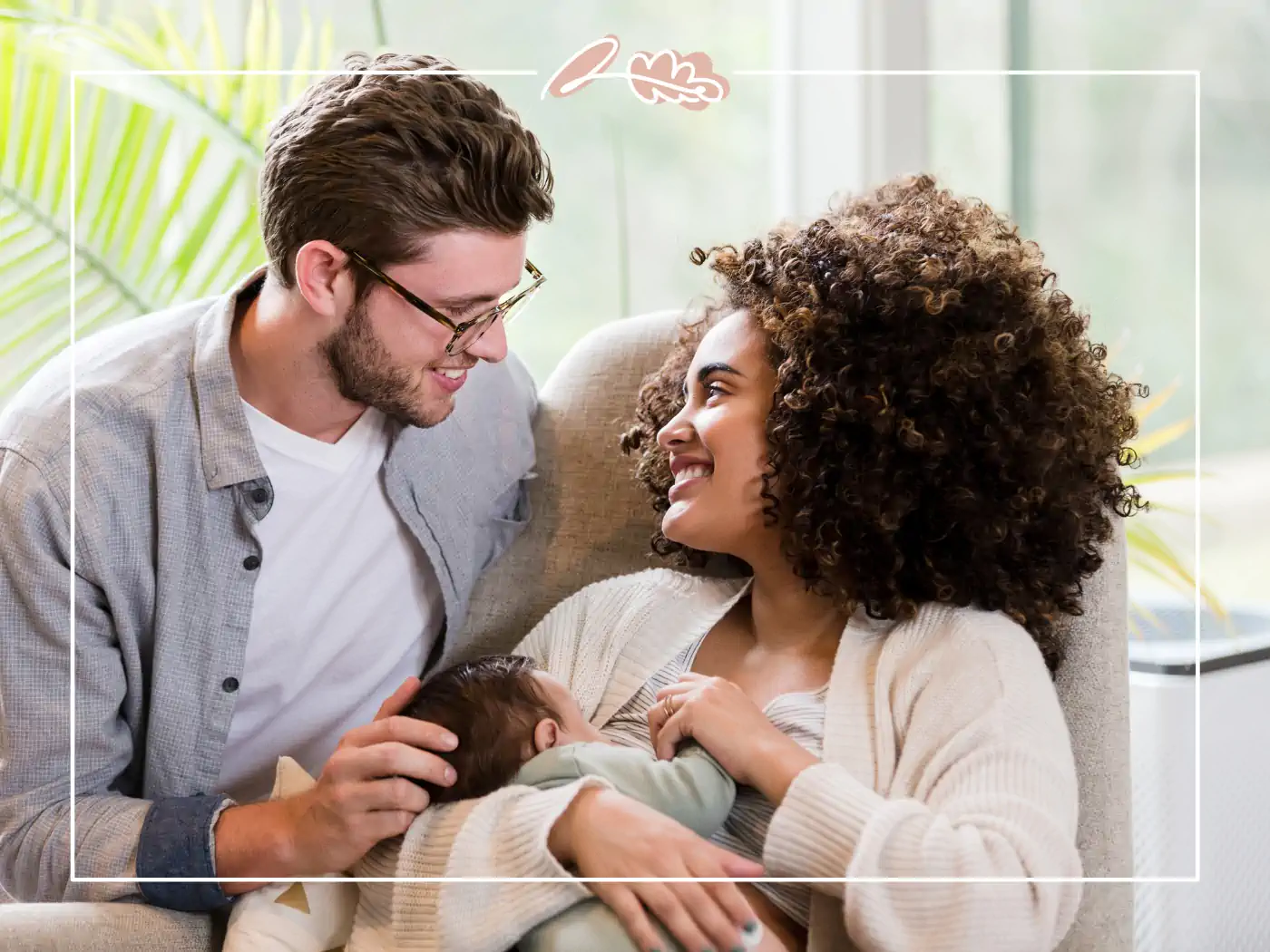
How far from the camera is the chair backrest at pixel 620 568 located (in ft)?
4.12

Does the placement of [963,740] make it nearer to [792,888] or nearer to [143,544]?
[792,888]

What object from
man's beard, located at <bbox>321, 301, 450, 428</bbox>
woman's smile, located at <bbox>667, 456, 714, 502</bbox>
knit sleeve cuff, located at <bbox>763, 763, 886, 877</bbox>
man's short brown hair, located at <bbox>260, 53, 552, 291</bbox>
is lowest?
knit sleeve cuff, located at <bbox>763, 763, 886, 877</bbox>

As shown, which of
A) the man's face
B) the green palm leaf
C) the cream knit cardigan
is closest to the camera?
the cream knit cardigan

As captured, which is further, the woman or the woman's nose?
the woman's nose

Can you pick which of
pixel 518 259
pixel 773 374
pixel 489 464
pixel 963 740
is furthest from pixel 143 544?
pixel 963 740

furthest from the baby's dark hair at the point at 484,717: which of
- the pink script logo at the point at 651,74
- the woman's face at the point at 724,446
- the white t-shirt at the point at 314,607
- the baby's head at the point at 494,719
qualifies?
the pink script logo at the point at 651,74

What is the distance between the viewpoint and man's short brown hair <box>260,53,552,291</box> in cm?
118

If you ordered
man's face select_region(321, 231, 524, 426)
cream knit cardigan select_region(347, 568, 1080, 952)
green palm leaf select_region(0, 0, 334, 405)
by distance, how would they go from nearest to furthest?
cream knit cardigan select_region(347, 568, 1080, 952)
man's face select_region(321, 231, 524, 426)
green palm leaf select_region(0, 0, 334, 405)

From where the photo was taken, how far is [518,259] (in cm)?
124

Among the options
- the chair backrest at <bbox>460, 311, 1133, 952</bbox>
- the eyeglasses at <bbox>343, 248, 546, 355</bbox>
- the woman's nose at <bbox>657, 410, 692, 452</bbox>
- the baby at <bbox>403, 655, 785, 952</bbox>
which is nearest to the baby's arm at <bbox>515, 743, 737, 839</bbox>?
the baby at <bbox>403, 655, 785, 952</bbox>

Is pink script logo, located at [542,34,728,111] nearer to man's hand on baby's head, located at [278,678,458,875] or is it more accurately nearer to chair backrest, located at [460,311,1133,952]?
chair backrest, located at [460,311,1133,952]

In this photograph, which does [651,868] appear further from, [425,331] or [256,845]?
[425,331]

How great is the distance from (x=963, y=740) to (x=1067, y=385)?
14.5 inches

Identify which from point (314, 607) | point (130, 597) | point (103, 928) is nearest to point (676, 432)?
point (314, 607)
